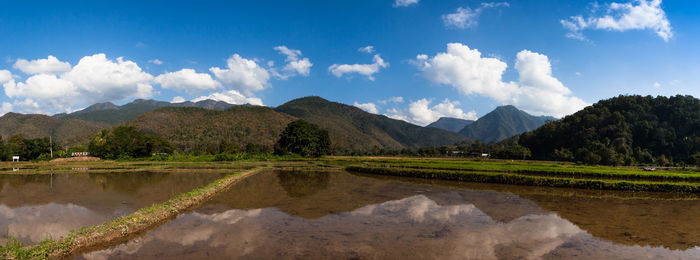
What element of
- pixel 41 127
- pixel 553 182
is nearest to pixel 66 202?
pixel 553 182

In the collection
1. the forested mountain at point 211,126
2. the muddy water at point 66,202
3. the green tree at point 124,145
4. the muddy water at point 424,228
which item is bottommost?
the muddy water at point 424,228

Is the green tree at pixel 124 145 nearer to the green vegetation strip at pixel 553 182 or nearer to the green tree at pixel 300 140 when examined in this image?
the green tree at pixel 300 140

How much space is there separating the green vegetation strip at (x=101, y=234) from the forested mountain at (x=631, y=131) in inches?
2742

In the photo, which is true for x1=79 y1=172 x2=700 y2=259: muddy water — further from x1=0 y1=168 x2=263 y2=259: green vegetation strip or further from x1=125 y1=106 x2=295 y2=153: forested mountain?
x1=125 y1=106 x2=295 y2=153: forested mountain

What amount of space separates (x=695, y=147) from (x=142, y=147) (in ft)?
399

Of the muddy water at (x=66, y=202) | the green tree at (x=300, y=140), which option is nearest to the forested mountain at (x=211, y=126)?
the green tree at (x=300, y=140)

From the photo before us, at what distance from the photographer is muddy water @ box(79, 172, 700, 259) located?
35.7ft

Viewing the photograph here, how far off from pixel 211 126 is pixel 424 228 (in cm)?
11489

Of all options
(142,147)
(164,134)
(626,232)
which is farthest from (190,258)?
(164,134)

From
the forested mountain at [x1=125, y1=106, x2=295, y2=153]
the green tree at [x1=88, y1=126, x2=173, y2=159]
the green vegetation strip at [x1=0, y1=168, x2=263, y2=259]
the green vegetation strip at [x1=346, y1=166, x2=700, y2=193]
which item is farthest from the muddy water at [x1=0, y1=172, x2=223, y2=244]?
the forested mountain at [x1=125, y1=106, x2=295, y2=153]

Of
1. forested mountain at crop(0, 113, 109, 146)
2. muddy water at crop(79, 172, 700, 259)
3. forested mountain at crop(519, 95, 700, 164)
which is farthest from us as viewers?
forested mountain at crop(0, 113, 109, 146)

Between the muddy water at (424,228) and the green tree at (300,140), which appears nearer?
the muddy water at (424,228)

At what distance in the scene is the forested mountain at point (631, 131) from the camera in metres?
68.4

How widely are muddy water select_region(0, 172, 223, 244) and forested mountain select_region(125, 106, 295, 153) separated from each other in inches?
2648
